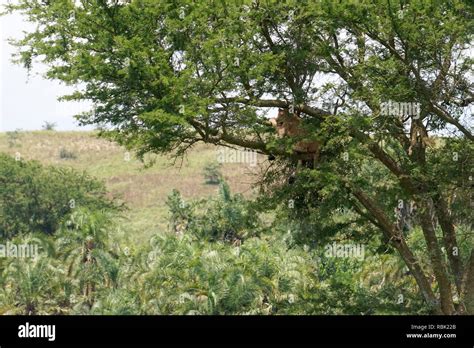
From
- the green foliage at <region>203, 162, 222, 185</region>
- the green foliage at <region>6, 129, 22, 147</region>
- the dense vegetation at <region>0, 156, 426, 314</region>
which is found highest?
the green foliage at <region>6, 129, 22, 147</region>

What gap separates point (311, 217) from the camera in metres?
27.5

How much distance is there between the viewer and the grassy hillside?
110688mm

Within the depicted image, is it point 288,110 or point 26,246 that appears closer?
point 288,110

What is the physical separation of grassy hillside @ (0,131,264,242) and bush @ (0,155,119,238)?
13923 millimetres

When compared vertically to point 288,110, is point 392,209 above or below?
below

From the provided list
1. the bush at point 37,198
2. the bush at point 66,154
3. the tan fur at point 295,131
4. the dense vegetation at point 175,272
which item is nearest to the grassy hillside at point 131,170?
the bush at point 66,154

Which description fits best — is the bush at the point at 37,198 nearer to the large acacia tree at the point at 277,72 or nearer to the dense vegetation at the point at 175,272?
the dense vegetation at the point at 175,272

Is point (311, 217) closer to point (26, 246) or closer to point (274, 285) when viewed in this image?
point (274, 285)

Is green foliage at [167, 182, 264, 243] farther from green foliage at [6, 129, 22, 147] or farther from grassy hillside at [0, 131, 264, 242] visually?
green foliage at [6, 129, 22, 147]

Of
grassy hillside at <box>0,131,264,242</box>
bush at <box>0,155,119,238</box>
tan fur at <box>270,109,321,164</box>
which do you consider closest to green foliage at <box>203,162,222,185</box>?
grassy hillside at <box>0,131,264,242</box>

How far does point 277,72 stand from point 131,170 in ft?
329

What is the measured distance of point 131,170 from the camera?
411ft
